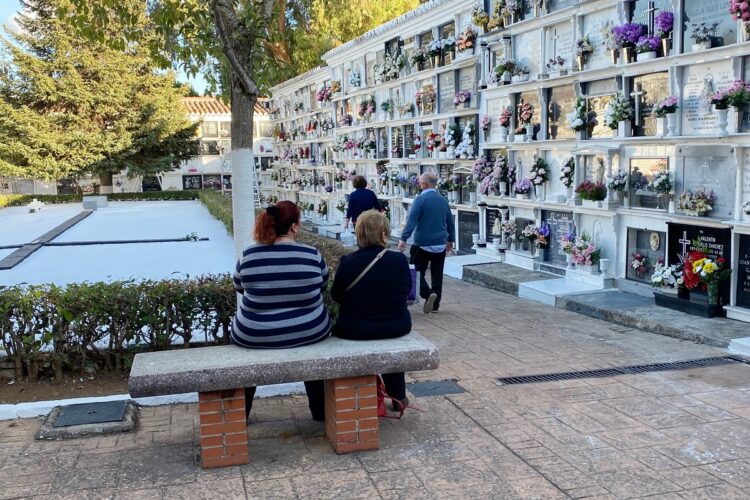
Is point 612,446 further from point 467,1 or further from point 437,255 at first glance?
point 467,1

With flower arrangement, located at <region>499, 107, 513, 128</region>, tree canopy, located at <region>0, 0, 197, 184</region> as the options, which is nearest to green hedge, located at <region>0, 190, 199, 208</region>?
tree canopy, located at <region>0, 0, 197, 184</region>

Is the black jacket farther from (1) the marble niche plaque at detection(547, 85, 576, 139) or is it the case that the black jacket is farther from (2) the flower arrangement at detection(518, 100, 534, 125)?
(2) the flower arrangement at detection(518, 100, 534, 125)

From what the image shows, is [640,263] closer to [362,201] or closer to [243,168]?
[362,201]

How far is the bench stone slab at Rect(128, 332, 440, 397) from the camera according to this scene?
11.4ft

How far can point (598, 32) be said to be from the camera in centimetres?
864

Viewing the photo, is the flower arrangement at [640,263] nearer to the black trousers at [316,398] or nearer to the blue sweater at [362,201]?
the blue sweater at [362,201]

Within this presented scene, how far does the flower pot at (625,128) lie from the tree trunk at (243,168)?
4527 mm

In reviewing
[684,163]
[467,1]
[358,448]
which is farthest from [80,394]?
[467,1]

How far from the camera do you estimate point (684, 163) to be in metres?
7.38

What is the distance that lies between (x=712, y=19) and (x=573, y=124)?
2203 mm

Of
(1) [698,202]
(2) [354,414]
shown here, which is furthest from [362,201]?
(2) [354,414]

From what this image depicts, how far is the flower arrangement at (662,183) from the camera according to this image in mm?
7422

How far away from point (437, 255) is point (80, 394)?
393 centimetres

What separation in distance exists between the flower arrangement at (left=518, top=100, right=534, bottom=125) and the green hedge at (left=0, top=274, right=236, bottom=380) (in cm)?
606
